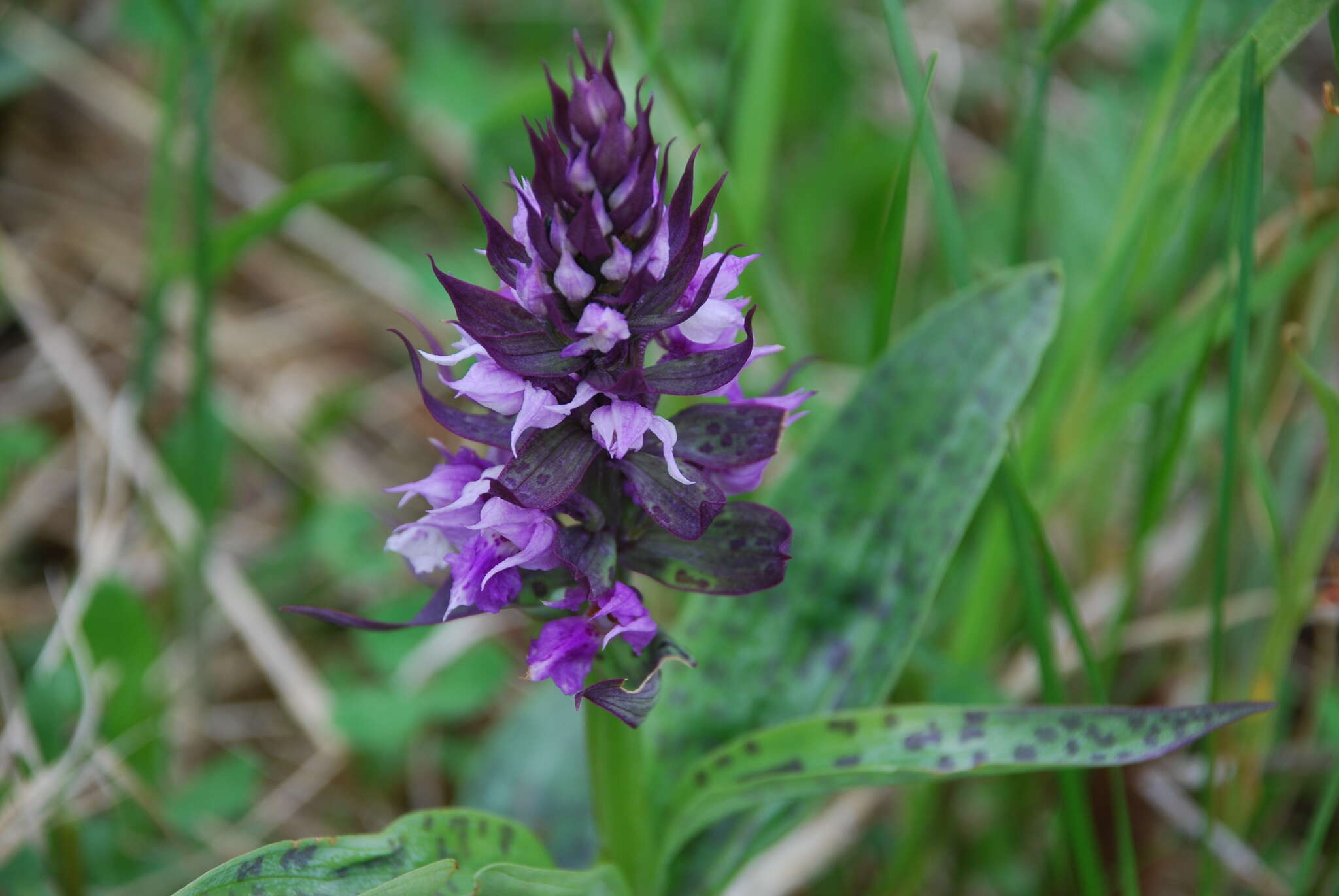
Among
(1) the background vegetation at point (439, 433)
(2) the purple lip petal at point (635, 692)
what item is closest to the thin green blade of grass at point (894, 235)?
(1) the background vegetation at point (439, 433)

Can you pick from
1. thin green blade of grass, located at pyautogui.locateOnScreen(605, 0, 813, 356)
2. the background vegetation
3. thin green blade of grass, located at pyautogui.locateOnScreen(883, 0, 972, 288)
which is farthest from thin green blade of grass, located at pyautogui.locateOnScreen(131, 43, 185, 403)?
thin green blade of grass, located at pyautogui.locateOnScreen(883, 0, 972, 288)

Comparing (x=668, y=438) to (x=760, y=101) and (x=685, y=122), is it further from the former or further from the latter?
(x=760, y=101)

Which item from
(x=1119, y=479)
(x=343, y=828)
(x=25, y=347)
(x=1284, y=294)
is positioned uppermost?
(x=25, y=347)

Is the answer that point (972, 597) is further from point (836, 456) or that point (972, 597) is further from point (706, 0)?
point (706, 0)

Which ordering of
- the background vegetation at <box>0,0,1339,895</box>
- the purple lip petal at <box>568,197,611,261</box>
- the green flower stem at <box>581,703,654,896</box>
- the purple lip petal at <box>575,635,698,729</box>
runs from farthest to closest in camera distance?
the background vegetation at <box>0,0,1339,895</box> → the green flower stem at <box>581,703,654,896</box> → the purple lip petal at <box>575,635,698,729</box> → the purple lip petal at <box>568,197,611,261</box>

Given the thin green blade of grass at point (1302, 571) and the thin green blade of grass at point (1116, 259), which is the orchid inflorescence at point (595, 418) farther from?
the thin green blade of grass at point (1302, 571)

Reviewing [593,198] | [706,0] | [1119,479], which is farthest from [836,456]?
[706,0]

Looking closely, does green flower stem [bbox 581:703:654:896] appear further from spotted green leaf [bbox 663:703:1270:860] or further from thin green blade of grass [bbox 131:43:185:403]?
thin green blade of grass [bbox 131:43:185:403]
